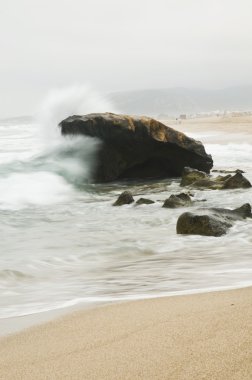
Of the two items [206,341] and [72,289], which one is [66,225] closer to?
[72,289]

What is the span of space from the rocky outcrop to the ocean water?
0.39 metres

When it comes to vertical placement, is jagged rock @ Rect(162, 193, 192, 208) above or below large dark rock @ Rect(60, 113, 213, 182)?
below

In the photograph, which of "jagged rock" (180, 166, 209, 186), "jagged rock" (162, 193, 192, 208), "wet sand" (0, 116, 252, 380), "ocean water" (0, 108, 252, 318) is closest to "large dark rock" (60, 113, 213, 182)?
"jagged rock" (180, 166, 209, 186)

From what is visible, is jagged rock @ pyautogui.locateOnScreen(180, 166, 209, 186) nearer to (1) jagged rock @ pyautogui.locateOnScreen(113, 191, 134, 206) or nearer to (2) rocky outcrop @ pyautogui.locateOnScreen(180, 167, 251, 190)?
(2) rocky outcrop @ pyautogui.locateOnScreen(180, 167, 251, 190)

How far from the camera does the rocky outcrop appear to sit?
1017cm

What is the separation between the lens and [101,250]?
522 centimetres

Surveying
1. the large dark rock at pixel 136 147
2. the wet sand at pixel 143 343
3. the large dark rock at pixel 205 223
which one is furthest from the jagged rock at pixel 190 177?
the wet sand at pixel 143 343

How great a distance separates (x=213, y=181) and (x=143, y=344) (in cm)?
900

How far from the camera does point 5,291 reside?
3.65 meters

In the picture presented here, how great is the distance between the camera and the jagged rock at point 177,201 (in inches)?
318

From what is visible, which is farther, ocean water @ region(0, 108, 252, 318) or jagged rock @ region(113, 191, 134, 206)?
jagged rock @ region(113, 191, 134, 206)

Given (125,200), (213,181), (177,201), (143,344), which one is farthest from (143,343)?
(213,181)

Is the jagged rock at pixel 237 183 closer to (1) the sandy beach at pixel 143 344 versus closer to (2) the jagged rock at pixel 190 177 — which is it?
(2) the jagged rock at pixel 190 177

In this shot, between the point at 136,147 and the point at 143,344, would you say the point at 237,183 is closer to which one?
the point at 136,147
